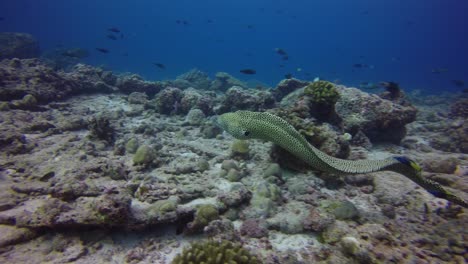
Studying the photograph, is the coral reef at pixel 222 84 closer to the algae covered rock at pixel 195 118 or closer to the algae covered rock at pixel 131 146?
the algae covered rock at pixel 195 118

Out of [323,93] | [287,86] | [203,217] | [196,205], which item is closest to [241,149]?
[196,205]

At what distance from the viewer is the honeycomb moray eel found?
506 centimetres

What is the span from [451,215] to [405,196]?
0.80m

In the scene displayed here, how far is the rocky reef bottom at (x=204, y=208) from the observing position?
152 inches

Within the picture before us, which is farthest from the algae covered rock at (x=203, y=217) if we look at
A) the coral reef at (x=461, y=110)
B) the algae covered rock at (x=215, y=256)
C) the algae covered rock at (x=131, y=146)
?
the coral reef at (x=461, y=110)

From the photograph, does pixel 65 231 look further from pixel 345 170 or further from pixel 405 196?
pixel 405 196

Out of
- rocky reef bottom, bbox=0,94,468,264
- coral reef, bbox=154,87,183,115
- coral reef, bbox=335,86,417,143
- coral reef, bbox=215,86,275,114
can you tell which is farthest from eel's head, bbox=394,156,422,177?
coral reef, bbox=154,87,183,115

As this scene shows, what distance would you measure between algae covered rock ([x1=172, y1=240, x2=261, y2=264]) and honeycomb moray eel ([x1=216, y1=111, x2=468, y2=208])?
8.64 ft

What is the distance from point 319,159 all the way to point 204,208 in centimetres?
261

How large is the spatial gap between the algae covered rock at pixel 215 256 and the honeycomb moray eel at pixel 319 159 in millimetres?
2634

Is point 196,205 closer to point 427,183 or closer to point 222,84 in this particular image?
point 427,183

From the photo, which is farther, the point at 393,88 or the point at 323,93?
the point at 393,88

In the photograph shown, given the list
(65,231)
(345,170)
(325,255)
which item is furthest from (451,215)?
(65,231)

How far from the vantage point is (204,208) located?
4410 mm
